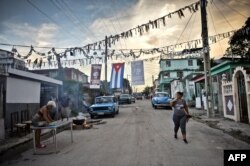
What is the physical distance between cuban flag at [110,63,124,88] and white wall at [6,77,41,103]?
13477 mm

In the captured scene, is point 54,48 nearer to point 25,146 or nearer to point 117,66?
point 25,146

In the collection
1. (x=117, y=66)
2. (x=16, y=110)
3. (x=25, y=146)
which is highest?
(x=117, y=66)

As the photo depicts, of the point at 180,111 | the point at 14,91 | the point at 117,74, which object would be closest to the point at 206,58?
the point at 180,111

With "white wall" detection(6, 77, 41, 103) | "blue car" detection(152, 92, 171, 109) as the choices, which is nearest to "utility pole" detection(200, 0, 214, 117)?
"blue car" detection(152, 92, 171, 109)

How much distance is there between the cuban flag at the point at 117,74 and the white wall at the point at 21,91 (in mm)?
13477

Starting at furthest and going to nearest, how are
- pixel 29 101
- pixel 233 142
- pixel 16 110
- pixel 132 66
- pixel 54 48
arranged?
pixel 132 66, pixel 54 48, pixel 29 101, pixel 16 110, pixel 233 142

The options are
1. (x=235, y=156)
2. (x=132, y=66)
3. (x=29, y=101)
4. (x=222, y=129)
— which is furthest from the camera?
(x=132, y=66)

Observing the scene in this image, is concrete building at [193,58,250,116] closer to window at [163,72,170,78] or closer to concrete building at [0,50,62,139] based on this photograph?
concrete building at [0,50,62,139]

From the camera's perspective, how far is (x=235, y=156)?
241 inches

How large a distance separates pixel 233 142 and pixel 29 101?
12.7 metres

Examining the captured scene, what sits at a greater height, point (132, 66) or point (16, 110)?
point (132, 66)

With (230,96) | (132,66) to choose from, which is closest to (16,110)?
(230,96)

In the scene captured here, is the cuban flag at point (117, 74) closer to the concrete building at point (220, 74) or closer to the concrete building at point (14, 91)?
→ the concrete building at point (220, 74)

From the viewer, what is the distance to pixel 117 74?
31484 mm
